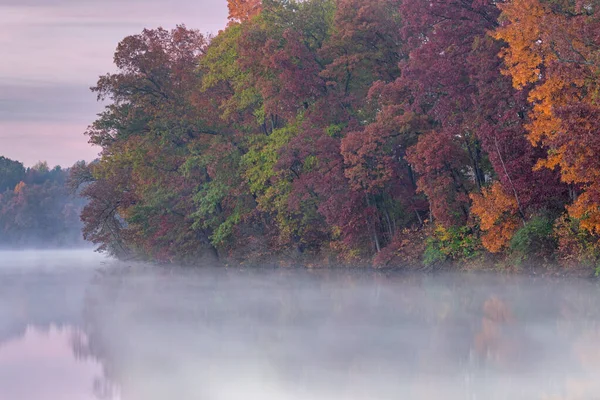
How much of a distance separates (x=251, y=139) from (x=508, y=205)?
1515cm

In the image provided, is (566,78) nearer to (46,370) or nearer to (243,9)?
(46,370)

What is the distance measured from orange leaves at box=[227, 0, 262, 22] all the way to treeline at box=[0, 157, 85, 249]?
2103 inches

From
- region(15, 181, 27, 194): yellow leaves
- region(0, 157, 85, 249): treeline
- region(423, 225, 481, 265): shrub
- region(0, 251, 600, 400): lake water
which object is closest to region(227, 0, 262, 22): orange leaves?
region(423, 225, 481, 265): shrub

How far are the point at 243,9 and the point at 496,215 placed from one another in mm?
24775

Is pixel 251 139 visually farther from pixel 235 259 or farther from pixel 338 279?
pixel 338 279

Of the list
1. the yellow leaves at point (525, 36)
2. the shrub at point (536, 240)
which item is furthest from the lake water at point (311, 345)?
the yellow leaves at point (525, 36)

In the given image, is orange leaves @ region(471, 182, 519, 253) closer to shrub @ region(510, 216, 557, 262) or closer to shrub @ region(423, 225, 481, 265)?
shrub @ region(510, 216, 557, 262)

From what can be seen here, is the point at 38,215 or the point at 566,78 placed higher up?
the point at 566,78

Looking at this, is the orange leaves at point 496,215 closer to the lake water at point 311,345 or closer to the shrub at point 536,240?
the shrub at point 536,240

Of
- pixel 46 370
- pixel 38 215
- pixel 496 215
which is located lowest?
pixel 46 370

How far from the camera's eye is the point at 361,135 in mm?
28781

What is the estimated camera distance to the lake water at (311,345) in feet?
25.3

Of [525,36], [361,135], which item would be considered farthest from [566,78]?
[361,135]

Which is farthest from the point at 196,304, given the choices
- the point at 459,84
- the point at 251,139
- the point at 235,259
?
the point at 235,259
